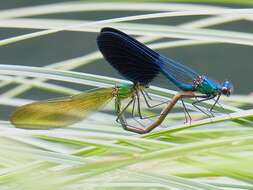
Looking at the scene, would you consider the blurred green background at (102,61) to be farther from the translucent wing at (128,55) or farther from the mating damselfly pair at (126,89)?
the translucent wing at (128,55)

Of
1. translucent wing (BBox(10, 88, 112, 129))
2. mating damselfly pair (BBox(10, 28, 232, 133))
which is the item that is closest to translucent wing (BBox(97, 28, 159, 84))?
mating damselfly pair (BBox(10, 28, 232, 133))

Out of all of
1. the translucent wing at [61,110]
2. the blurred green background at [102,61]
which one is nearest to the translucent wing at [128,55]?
the translucent wing at [61,110]

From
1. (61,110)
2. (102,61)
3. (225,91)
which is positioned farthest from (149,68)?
(102,61)

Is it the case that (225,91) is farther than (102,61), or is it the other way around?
(102,61)

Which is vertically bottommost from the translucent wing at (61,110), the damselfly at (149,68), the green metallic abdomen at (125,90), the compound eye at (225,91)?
the translucent wing at (61,110)

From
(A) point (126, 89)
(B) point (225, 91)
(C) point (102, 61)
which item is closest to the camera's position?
(B) point (225, 91)

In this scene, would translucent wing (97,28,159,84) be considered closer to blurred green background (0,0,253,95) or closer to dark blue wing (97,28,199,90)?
dark blue wing (97,28,199,90)

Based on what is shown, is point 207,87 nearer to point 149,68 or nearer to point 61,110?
point 149,68

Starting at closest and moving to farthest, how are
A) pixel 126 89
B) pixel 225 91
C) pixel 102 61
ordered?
pixel 225 91 < pixel 126 89 < pixel 102 61
